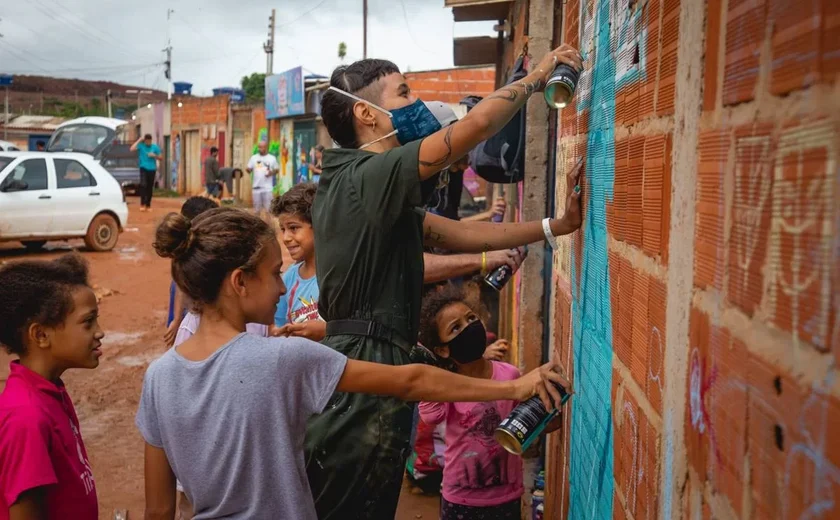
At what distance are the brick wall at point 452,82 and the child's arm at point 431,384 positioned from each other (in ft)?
60.0

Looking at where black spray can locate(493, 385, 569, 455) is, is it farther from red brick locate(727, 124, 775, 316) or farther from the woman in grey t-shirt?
red brick locate(727, 124, 775, 316)

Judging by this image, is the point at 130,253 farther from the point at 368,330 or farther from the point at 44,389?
the point at 368,330

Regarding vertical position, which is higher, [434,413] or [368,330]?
[368,330]

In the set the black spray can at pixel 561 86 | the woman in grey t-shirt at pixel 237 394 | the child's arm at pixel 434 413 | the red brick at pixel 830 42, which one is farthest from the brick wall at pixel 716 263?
the child's arm at pixel 434 413

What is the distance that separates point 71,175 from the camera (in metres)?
14.9

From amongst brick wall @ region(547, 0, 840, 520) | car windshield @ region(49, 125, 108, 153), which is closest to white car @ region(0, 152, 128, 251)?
car windshield @ region(49, 125, 108, 153)

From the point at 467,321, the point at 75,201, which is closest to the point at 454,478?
the point at 467,321

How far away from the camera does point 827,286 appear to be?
0.92 meters

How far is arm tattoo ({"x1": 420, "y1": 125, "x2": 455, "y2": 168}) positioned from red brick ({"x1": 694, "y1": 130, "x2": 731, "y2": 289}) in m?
1.01

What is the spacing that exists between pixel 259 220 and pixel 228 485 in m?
0.78

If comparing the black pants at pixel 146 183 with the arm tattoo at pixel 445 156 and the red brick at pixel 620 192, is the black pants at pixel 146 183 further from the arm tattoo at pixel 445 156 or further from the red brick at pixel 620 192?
the red brick at pixel 620 192

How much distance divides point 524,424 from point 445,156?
0.80 m

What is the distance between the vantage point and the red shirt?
7.60ft

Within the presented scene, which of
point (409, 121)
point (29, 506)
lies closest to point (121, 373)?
point (29, 506)
